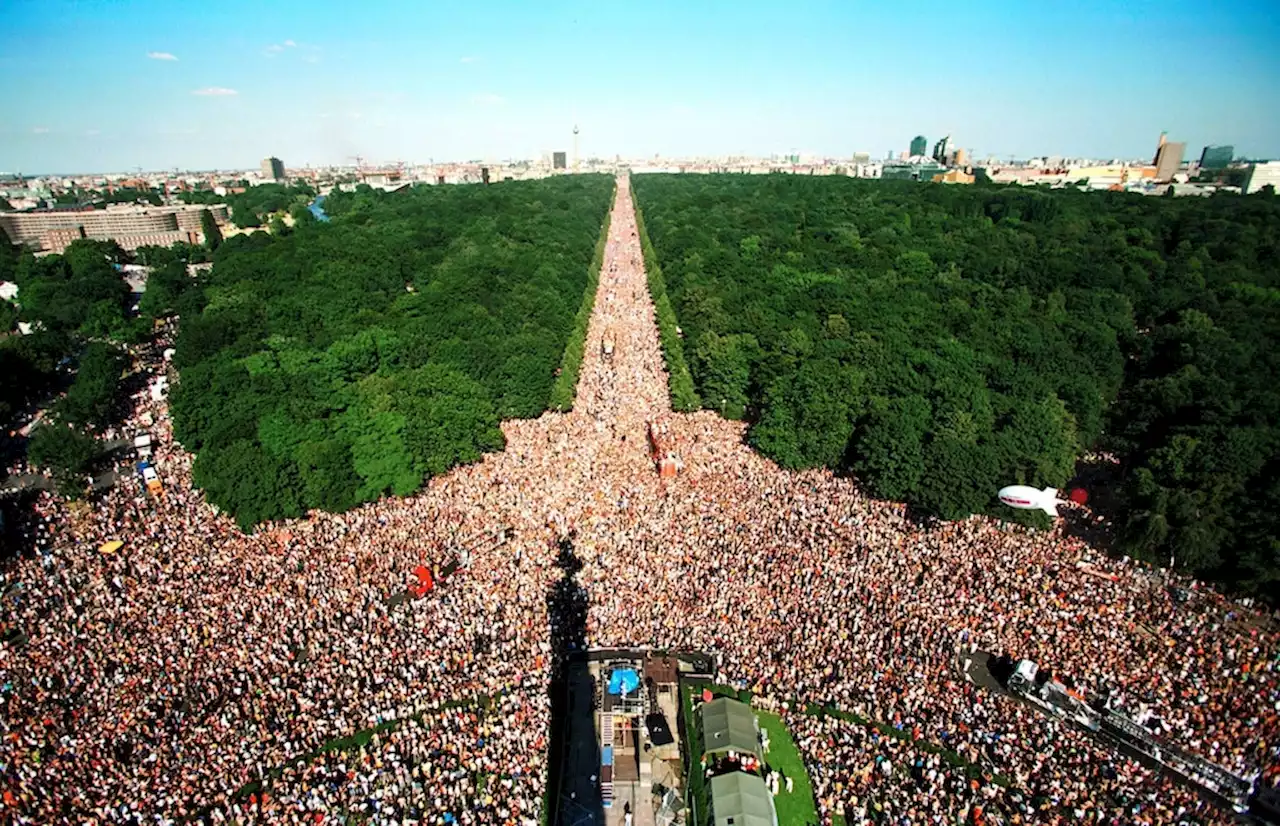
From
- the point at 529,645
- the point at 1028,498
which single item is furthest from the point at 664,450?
the point at 1028,498

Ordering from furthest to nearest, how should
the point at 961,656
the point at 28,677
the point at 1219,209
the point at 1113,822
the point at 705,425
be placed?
the point at 1219,209
the point at 705,425
the point at 961,656
the point at 28,677
the point at 1113,822

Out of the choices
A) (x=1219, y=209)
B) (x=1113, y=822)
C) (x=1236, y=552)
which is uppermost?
(x=1219, y=209)

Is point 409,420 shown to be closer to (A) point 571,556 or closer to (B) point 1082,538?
(A) point 571,556

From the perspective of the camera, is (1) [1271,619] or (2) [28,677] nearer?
(2) [28,677]

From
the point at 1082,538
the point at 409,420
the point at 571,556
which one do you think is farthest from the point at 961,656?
the point at 409,420

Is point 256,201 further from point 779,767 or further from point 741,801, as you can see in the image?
point 741,801

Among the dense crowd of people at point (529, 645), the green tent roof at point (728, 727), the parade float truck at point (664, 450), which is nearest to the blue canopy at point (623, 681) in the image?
the green tent roof at point (728, 727)

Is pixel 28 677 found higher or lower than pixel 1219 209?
lower

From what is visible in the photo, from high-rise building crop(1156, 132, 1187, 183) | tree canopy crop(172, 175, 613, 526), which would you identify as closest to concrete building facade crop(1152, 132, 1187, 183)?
high-rise building crop(1156, 132, 1187, 183)
